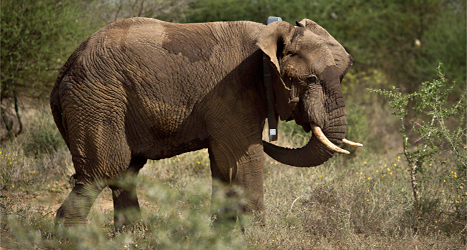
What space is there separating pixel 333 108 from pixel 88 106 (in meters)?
2.16

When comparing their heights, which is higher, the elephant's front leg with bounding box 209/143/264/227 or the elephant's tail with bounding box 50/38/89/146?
the elephant's tail with bounding box 50/38/89/146

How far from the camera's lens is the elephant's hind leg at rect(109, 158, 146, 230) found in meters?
4.98

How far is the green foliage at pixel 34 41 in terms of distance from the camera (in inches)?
336

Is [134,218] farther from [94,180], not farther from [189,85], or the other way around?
[189,85]

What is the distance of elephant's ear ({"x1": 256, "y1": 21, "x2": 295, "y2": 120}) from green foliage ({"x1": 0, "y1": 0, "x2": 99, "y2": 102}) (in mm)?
5548

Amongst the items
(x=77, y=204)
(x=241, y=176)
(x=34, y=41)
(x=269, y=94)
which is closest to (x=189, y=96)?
(x=269, y=94)

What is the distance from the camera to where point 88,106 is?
4.38 meters

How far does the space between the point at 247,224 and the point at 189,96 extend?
4.15ft

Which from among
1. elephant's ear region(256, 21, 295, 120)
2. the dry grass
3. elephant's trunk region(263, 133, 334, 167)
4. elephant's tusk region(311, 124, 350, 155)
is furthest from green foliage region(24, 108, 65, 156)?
elephant's tusk region(311, 124, 350, 155)

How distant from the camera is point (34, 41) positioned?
28.7ft

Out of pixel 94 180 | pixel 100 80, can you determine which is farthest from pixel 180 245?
pixel 100 80

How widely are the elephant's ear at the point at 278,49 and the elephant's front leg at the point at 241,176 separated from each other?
420mm

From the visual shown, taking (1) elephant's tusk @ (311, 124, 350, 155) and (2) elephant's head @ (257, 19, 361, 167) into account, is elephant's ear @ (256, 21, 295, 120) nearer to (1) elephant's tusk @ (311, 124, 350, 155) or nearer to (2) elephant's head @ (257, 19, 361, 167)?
(2) elephant's head @ (257, 19, 361, 167)

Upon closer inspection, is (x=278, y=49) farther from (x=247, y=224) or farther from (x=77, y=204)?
(x=77, y=204)
